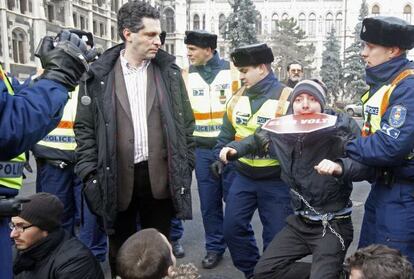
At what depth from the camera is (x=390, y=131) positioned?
2.69 metres

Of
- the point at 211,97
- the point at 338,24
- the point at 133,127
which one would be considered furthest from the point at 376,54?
the point at 338,24

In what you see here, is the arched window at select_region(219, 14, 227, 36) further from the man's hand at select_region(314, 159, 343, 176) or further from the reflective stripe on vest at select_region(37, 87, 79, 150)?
the man's hand at select_region(314, 159, 343, 176)

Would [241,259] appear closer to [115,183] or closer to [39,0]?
[115,183]

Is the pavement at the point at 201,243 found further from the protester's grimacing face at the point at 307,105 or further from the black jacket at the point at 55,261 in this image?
the protester's grimacing face at the point at 307,105

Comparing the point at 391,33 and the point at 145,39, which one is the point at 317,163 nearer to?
the point at 391,33

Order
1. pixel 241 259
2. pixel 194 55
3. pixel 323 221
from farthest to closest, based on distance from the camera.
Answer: pixel 194 55, pixel 241 259, pixel 323 221

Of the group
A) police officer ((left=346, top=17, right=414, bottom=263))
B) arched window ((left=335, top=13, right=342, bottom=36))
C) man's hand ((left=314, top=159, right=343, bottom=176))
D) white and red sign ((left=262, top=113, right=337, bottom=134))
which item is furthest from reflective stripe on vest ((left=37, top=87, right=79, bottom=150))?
arched window ((left=335, top=13, right=342, bottom=36))

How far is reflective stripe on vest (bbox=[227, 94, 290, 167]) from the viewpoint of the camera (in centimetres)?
369

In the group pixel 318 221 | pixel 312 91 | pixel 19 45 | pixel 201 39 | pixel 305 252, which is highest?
pixel 19 45

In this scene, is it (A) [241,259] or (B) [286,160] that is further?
(A) [241,259]

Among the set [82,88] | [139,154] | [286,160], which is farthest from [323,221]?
[82,88]

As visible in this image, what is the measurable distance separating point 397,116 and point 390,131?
10cm

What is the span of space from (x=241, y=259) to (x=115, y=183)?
4.72 ft

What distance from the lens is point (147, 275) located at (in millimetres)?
1969
